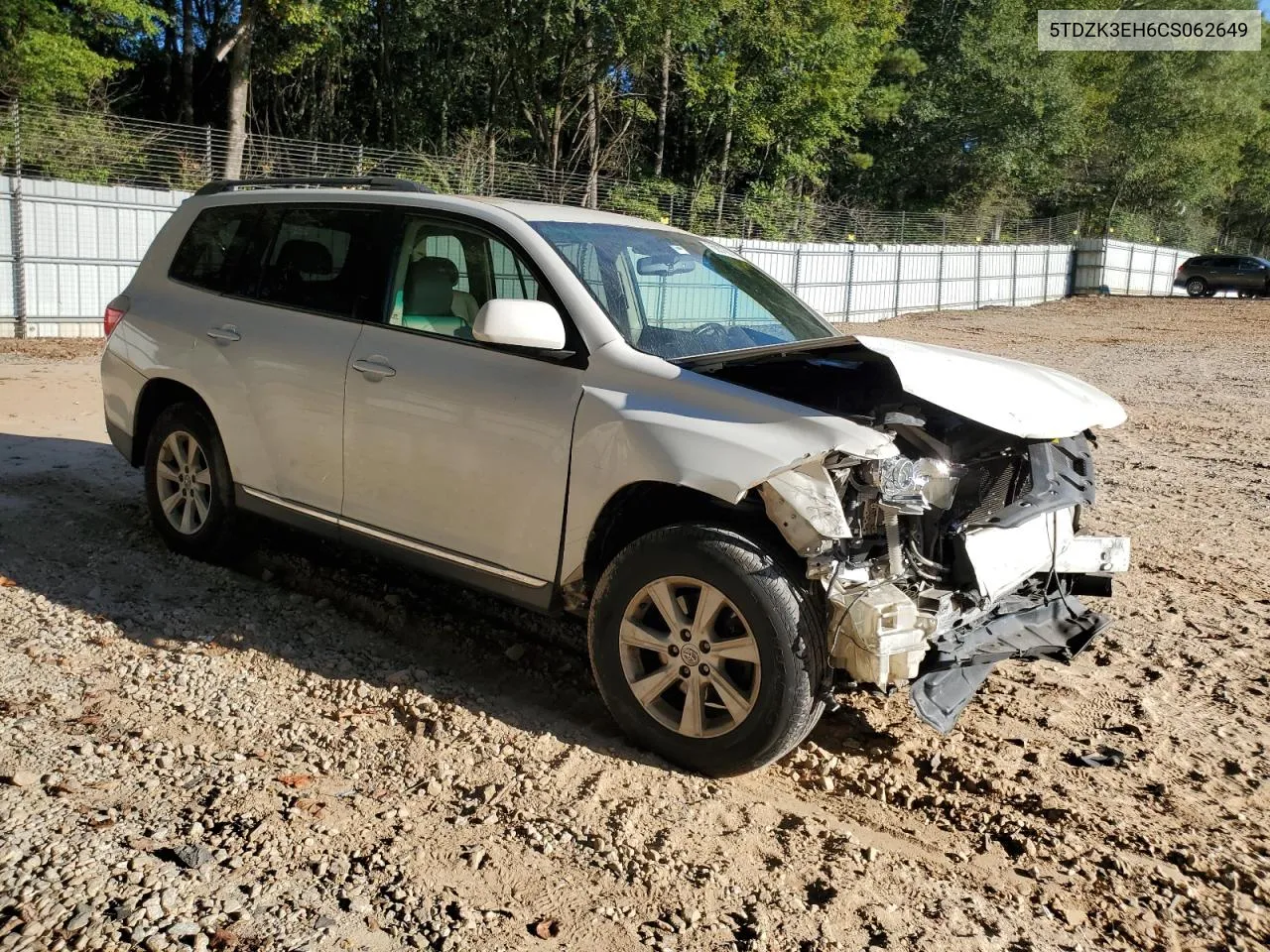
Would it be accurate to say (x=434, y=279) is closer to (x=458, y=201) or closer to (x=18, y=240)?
(x=458, y=201)

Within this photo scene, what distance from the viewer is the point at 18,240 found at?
54.6 ft

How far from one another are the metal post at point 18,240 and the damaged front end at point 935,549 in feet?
54.7

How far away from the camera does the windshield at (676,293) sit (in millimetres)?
4164

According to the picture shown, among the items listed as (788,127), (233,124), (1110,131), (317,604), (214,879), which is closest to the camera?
(214,879)

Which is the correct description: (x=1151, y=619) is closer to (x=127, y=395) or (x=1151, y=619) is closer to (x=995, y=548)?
(x=995, y=548)

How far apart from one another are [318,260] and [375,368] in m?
0.81

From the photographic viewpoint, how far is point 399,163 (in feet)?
73.9

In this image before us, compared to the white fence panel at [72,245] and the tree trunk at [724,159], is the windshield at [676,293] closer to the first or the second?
the white fence panel at [72,245]

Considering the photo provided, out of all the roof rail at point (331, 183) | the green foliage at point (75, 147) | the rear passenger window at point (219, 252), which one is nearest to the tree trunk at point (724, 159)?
the green foliage at point (75, 147)

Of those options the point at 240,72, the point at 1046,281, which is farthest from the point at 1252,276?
the point at 240,72

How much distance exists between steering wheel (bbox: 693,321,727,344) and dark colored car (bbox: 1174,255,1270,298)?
4211 cm

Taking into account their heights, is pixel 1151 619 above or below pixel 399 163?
below

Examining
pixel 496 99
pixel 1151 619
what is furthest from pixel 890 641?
pixel 496 99

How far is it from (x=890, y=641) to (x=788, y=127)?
38394 millimetres
